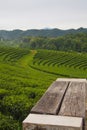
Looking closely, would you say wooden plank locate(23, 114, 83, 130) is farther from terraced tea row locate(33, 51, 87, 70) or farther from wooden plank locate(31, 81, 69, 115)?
terraced tea row locate(33, 51, 87, 70)

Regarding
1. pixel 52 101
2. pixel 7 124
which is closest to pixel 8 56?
pixel 7 124

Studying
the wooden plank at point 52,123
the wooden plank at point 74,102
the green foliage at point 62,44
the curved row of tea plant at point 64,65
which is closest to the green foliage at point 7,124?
the wooden plank at point 74,102

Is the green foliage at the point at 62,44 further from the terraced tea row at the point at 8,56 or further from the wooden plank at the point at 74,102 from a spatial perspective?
the wooden plank at the point at 74,102

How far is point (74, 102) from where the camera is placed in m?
2.90

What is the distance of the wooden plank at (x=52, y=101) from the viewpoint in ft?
8.33

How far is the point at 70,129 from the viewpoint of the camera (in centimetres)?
206

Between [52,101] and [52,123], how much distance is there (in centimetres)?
78

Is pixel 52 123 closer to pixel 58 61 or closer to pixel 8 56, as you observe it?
pixel 8 56

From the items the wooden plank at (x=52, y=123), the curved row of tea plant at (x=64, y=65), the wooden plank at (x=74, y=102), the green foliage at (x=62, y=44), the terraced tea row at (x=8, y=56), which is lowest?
the green foliage at (x=62, y=44)

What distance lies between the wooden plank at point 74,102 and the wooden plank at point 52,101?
6 cm

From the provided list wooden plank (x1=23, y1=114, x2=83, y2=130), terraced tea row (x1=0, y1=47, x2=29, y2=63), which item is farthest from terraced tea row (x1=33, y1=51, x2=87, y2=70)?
wooden plank (x1=23, y1=114, x2=83, y2=130)

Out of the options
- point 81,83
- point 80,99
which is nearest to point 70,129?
point 80,99

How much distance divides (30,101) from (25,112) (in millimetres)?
708

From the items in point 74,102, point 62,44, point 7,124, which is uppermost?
point 74,102
